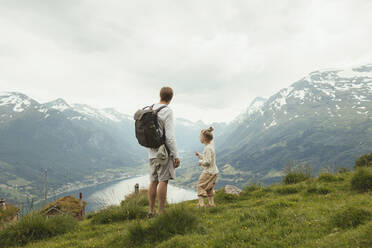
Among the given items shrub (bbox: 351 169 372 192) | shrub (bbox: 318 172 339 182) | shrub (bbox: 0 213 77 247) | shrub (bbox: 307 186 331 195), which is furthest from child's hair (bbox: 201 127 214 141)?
shrub (bbox: 318 172 339 182)

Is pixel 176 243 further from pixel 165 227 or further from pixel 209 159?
pixel 209 159

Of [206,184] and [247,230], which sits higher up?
[206,184]

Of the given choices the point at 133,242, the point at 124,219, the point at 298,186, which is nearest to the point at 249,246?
the point at 133,242

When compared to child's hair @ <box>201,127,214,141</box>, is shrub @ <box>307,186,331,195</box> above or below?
below

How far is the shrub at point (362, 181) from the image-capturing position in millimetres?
7852

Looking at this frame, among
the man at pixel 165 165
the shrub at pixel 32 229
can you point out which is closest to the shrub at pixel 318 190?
the man at pixel 165 165

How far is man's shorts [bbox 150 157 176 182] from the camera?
6.11 m

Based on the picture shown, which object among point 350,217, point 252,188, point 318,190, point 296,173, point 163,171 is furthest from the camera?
point 296,173

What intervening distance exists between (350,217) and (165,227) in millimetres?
3908

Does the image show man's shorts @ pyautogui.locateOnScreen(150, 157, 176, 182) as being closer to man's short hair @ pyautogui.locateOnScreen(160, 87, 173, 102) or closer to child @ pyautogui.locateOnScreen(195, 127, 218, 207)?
man's short hair @ pyautogui.locateOnScreen(160, 87, 173, 102)

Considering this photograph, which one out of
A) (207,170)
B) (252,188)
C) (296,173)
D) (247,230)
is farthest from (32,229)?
(296,173)

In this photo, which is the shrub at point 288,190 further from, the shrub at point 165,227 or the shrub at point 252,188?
the shrub at point 165,227

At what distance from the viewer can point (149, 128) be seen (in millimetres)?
5879

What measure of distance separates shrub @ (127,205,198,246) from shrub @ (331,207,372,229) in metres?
3.13
